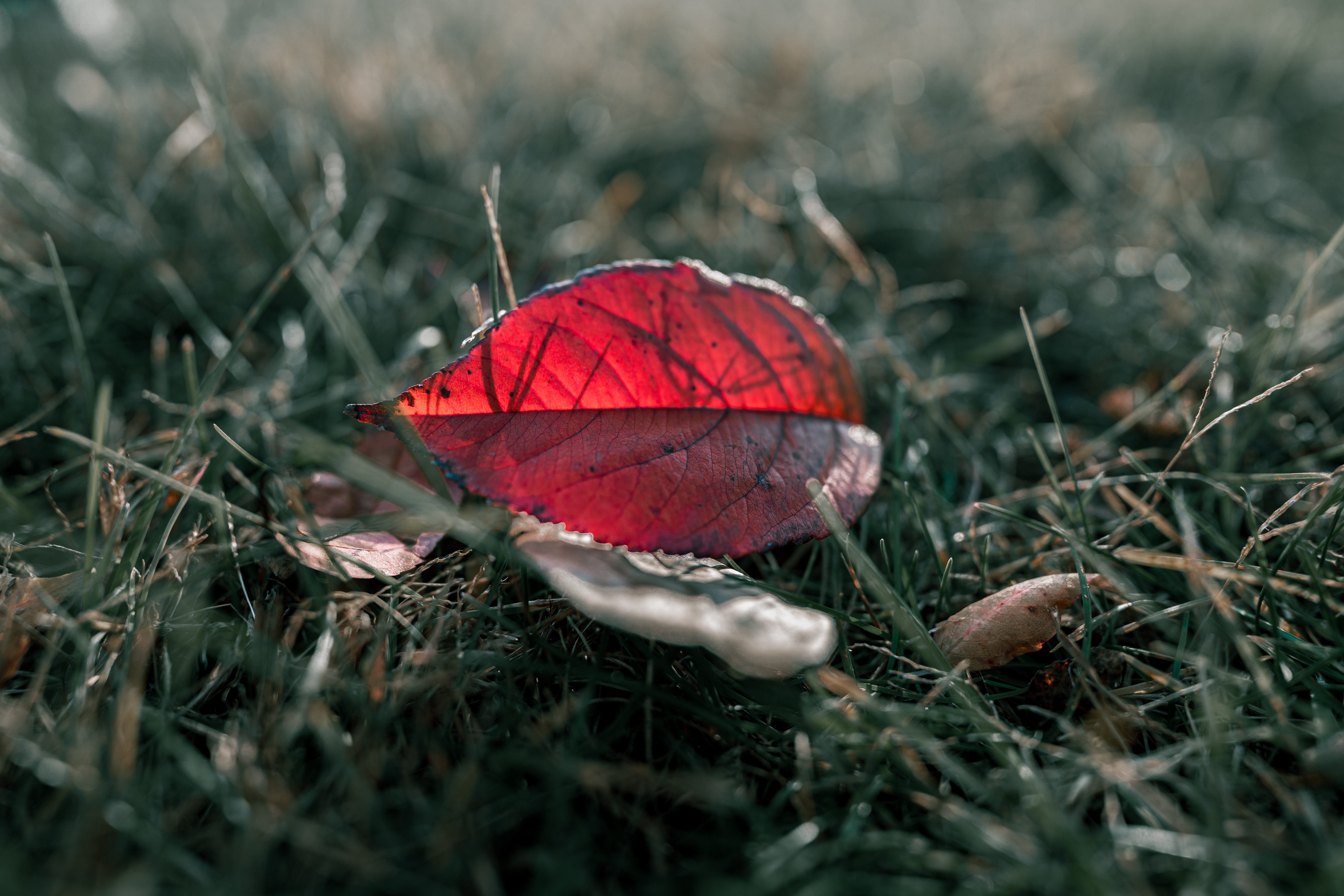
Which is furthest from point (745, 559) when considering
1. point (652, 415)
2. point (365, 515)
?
point (365, 515)

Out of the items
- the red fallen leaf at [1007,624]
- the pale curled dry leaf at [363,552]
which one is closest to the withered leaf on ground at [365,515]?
the pale curled dry leaf at [363,552]

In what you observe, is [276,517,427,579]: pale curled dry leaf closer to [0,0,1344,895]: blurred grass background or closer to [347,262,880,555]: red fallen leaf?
[0,0,1344,895]: blurred grass background

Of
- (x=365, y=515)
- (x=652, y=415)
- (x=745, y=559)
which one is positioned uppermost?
(x=652, y=415)

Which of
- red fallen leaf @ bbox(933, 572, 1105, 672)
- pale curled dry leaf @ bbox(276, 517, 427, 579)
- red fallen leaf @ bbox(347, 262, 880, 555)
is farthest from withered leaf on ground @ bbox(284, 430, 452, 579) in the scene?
red fallen leaf @ bbox(933, 572, 1105, 672)

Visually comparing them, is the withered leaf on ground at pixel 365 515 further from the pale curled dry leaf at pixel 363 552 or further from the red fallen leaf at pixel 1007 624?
the red fallen leaf at pixel 1007 624

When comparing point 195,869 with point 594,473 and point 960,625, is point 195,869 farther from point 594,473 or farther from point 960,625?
point 960,625

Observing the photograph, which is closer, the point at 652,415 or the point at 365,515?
the point at 652,415

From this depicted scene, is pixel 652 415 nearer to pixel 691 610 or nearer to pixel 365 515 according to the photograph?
pixel 691 610
